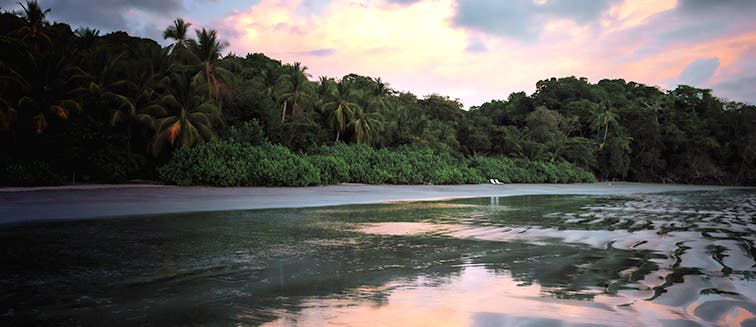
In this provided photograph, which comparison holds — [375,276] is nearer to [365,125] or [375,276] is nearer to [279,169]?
[279,169]

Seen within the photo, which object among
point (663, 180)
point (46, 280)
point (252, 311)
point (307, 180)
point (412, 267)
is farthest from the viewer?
point (663, 180)

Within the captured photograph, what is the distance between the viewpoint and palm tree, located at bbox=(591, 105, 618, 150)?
55.8 m

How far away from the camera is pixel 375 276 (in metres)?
4.89

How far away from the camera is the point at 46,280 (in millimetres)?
4562

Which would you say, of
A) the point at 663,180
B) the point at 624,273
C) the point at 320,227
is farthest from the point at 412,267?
the point at 663,180

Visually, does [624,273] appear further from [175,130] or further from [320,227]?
[175,130]

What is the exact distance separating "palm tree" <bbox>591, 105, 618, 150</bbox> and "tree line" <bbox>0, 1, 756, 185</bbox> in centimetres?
18

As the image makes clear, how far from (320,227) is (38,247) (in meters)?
4.31

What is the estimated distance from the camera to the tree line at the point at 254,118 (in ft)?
75.2

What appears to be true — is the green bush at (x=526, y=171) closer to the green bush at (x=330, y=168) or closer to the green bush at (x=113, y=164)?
the green bush at (x=330, y=168)

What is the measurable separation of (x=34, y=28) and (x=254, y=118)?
40.8 feet

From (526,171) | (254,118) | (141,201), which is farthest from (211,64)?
(526,171)

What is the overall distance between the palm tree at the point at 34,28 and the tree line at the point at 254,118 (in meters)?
0.07

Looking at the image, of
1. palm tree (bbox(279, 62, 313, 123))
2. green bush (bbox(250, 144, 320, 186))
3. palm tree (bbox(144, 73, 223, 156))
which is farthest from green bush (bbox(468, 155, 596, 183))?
palm tree (bbox(144, 73, 223, 156))
